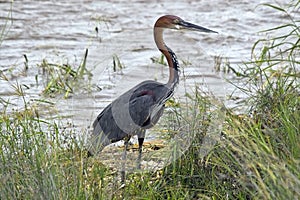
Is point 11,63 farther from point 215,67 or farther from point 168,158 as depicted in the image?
point 168,158

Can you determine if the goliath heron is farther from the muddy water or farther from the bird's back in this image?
the muddy water

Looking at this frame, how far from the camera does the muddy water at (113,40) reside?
8.30m

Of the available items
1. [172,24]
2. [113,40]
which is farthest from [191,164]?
[113,40]

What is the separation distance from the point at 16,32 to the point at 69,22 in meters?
0.93

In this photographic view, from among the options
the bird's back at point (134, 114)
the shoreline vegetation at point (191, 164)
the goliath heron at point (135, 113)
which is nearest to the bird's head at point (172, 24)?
the goliath heron at point (135, 113)

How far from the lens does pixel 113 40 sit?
9828 millimetres

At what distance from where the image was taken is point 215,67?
887 cm

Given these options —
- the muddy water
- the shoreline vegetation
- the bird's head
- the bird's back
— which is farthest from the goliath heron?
the muddy water

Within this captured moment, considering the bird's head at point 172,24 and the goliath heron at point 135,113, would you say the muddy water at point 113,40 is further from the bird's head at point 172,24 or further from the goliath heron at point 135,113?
the bird's head at point 172,24

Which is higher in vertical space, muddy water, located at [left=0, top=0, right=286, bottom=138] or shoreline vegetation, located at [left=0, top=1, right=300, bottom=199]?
shoreline vegetation, located at [left=0, top=1, right=300, bottom=199]

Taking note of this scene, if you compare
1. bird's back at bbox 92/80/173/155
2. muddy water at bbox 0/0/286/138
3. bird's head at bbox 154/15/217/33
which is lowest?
muddy water at bbox 0/0/286/138

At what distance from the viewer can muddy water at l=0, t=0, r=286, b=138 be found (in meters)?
8.30

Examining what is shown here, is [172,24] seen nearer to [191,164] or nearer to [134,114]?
[134,114]

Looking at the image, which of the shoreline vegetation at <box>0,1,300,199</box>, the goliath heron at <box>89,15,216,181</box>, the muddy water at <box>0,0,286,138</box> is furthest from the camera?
the muddy water at <box>0,0,286,138</box>
